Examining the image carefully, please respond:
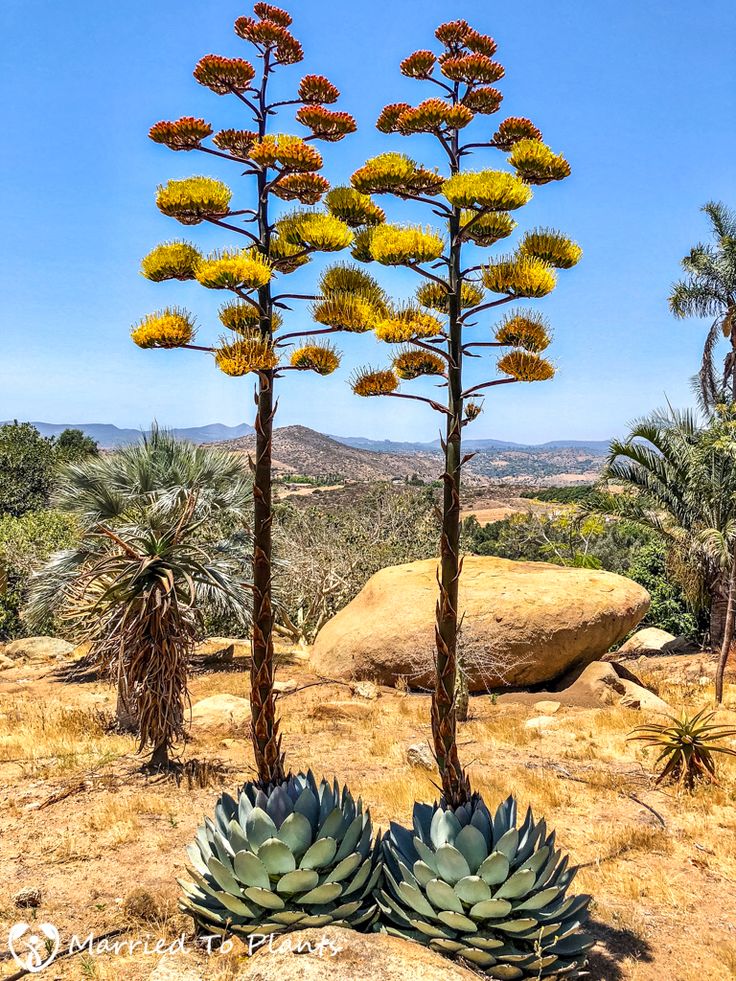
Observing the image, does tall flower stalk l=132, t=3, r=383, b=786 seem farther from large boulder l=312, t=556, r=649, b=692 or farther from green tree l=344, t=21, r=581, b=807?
large boulder l=312, t=556, r=649, b=692

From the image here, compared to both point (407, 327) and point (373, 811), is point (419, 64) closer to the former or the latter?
point (407, 327)

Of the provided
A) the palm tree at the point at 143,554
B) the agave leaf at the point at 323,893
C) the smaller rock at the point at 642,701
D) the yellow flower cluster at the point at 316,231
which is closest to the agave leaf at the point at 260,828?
the agave leaf at the point at 323,893

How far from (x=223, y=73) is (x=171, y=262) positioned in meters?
1.27

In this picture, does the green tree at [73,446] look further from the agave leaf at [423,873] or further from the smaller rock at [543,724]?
the agave leaf at [423,873]

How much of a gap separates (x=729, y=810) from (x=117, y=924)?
19.8 feet

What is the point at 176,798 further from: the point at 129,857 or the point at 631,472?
the point at 631,472

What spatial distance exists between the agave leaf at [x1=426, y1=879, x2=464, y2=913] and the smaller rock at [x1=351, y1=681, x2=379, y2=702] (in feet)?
26.7

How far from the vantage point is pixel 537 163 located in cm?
434

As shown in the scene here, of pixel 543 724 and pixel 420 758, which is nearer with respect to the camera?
pixel 420 758

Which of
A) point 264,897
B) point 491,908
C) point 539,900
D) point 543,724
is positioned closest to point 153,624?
point 264,897

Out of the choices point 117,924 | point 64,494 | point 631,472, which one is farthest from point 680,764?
point 64,494

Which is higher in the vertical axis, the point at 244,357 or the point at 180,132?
the point at 180,132

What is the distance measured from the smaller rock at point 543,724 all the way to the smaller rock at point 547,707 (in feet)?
2.13

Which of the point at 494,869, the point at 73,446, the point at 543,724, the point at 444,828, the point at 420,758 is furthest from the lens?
the point at 73,446
